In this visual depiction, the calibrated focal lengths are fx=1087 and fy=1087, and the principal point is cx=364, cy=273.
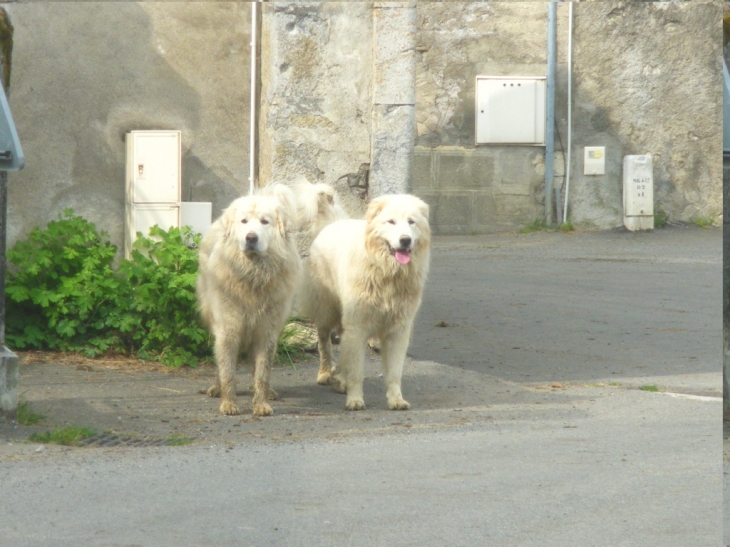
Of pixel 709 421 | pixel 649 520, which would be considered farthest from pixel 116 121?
pixel 649 520

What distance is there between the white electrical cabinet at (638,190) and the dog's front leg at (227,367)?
11348 mm

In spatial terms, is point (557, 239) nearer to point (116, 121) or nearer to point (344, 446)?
point (116, 121)

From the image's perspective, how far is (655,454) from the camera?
19.0ft

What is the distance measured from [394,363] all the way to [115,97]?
3637 mm

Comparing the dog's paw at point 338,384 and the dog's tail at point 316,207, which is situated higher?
the dog's tail at point 316,207

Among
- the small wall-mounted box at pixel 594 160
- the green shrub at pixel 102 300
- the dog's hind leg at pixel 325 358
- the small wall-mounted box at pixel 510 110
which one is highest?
the small wall-mounted box at pixel 510 110

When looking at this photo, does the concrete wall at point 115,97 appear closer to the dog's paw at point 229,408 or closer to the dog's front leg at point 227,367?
the dog's front leg at point 227,367

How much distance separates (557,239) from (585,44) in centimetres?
342

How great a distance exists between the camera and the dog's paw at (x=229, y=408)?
7207 mm

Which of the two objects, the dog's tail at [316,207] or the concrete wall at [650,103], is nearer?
the dog's tail at [316,207]

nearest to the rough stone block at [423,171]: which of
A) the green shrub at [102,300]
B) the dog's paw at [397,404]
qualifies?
the green shrub at [102,300]

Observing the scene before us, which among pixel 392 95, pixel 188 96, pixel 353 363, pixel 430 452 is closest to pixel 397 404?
pixel 353 363

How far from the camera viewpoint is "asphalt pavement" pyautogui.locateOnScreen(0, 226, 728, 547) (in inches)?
174

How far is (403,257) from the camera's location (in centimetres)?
746
